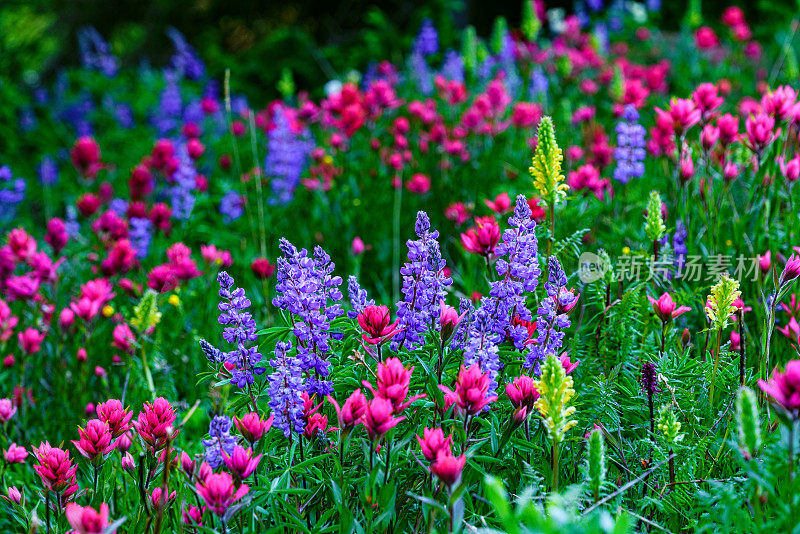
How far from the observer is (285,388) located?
1600 millimetres

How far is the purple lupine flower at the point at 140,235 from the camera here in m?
3.43

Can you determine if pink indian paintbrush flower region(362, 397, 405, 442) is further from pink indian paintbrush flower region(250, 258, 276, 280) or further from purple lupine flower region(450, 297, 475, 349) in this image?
pink indian paintbrush flower region(250, 258, 276, 280)

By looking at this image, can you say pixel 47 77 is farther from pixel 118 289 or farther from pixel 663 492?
pixel 663 492

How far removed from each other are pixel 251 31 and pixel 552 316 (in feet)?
23.4

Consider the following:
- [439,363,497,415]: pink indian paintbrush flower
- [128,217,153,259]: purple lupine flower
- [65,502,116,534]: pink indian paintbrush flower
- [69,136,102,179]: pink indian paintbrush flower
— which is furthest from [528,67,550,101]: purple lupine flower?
[65,502,116,534]: pink indian paintbrush flower

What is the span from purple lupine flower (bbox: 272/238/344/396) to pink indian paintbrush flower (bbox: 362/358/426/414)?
0.90 feet

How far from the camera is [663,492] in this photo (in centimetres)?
166

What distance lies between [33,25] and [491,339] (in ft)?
26.3

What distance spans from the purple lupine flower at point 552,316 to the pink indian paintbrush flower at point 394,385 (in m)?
0.43

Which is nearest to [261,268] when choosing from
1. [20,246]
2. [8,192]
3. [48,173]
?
[20,246]

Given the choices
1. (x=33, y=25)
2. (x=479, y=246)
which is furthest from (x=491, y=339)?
(x=33, y=25)

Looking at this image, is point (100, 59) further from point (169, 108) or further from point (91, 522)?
point (91, 522)

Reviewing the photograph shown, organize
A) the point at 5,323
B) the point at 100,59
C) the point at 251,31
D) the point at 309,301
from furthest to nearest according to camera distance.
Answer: the point at 251,31
the point at 100,59
the point at 5,323
the point at 309,301

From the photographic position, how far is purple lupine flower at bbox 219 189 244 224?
12.8 feet
